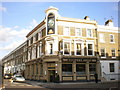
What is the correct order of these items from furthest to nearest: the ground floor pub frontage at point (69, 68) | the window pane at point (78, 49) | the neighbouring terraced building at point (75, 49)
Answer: the window pane at point (78, 49)
the neighbouring terraced building at point (75, 49)
the ground floor pub frontage at point (69, 68)

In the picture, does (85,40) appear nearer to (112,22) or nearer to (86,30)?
(86,30)

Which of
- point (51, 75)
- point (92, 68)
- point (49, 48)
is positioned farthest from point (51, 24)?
point (92, 68)

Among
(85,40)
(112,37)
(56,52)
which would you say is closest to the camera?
(56,52)

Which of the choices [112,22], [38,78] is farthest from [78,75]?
[112,22]

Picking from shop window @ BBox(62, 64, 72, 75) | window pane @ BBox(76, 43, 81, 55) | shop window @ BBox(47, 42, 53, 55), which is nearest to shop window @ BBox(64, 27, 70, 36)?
window pane @ BBox(76, 43, 81, 55)

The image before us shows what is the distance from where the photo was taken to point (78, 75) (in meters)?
31.9

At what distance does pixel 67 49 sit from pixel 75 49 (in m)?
1.56

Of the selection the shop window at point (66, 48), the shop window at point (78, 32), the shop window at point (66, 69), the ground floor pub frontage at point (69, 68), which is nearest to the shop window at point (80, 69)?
the ground floor pub frontage at point (69, 68)

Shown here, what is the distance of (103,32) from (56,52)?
36.3 feet

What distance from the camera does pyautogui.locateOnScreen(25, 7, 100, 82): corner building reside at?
3139cm

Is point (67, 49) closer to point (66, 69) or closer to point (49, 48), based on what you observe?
point (49, 48)

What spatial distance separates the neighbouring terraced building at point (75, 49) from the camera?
1241 inches

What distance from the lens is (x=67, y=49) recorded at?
3216 cm

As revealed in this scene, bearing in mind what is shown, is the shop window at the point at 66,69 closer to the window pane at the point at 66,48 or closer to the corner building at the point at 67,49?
the corner building at the point at 67,49
